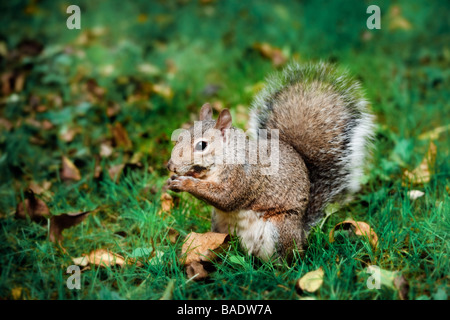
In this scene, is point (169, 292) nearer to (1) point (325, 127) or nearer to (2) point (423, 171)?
(1) point (325, 127)

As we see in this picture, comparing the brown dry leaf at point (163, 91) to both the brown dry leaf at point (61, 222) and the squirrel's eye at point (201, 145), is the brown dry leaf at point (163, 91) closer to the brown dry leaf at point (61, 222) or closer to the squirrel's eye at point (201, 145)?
the brown dry leaf at point (61, 222)

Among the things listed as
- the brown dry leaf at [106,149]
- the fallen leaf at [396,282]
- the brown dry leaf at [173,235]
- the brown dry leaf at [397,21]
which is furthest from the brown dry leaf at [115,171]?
the brown dry leaf at [397,21]

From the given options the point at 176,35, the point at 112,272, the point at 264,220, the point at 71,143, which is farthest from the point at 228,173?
the point at 176,35

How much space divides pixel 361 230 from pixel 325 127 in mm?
456

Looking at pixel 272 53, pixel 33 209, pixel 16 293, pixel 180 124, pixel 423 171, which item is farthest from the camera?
pixel 272 53

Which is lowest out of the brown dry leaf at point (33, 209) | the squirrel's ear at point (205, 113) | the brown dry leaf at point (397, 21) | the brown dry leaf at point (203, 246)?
the brown dry leaf at point (203, 246)

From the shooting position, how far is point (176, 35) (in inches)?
152

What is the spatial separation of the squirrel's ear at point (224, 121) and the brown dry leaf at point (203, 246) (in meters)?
0.42

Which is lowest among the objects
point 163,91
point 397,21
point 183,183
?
point 183,183

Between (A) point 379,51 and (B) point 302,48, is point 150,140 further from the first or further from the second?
(A) point 379,51

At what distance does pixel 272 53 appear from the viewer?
333 cm

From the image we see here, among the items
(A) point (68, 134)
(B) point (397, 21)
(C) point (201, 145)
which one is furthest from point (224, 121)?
(B) point (397, 21)

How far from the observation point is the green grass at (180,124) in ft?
5.25

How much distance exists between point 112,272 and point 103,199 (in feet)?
1.95
